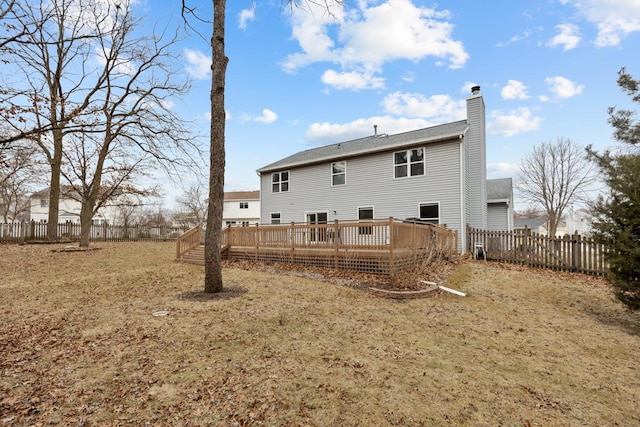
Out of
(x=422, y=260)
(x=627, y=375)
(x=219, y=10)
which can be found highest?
(x=219, y=10)

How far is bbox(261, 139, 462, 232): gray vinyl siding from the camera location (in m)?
13.1

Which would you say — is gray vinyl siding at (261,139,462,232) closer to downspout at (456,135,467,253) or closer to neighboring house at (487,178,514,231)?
downspout at (456,135,467,253)

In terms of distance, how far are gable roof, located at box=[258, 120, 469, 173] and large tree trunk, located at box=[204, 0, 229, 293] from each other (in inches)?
368

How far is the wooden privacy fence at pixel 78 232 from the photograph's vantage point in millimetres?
18000

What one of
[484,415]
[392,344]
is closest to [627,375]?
[484,415]

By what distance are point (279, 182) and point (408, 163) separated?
321 inches

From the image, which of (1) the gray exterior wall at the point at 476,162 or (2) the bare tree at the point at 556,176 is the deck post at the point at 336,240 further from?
(2) the bare tree at the point at 556,176

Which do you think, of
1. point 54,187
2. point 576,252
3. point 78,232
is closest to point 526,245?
point 576,252

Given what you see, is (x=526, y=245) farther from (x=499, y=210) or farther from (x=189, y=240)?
(x=189, y=240)

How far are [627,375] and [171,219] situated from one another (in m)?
55.6

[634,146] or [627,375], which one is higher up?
[634,146]

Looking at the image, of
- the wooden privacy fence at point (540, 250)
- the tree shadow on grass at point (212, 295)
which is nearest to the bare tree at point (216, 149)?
the tree shadow on grass at point (212, 295)

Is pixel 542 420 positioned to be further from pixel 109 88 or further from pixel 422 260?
pixel 109 88

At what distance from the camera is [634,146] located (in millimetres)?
14070
